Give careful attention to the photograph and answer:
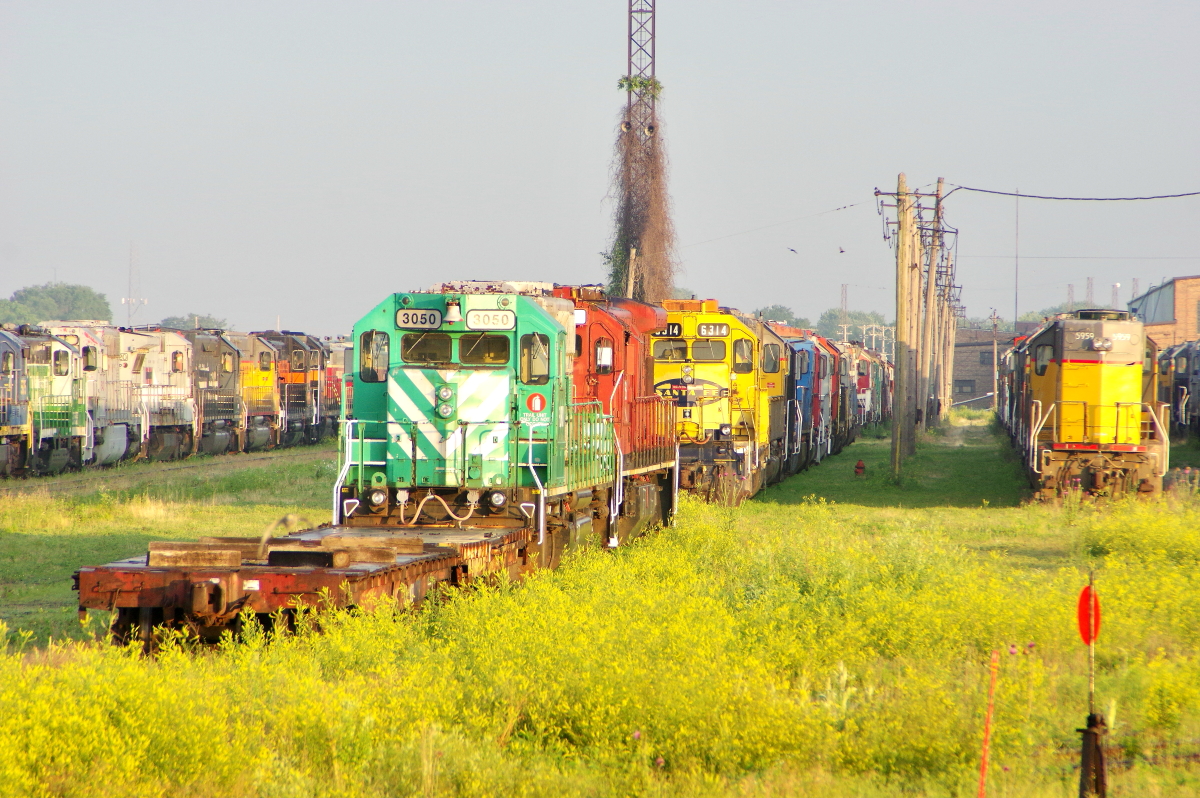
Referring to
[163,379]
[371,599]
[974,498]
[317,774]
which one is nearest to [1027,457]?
[974,498]

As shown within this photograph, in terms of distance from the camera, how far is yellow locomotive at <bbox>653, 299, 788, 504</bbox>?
2009 cm

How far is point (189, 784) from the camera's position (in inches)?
216

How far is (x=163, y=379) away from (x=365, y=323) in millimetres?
23205

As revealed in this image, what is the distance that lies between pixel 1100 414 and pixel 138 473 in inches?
855

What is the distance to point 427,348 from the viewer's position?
1156 cm

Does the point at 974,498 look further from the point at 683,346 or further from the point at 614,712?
the point at 614,712

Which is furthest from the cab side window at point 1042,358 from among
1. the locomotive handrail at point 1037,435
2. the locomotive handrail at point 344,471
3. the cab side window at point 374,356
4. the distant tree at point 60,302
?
the distant tree at point 60,302

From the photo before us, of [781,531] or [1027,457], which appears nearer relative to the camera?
[781,531]

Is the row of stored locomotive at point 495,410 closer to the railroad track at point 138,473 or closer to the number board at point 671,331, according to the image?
the number board at point 671,331

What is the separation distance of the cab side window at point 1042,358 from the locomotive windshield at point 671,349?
6.98m

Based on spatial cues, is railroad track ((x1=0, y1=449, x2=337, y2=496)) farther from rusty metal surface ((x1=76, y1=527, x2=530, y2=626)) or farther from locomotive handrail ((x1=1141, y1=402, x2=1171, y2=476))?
locomotive handrail ((x1=1141, y1=402, x2=1171, y2=476))

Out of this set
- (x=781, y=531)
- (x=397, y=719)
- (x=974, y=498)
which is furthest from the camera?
(x=974, y=498)

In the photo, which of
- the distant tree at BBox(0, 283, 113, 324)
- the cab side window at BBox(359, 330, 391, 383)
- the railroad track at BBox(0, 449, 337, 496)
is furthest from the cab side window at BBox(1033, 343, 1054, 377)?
the distant tree at BBox(0, 283, 113, 324)

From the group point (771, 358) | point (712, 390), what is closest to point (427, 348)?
point (712, 390)
